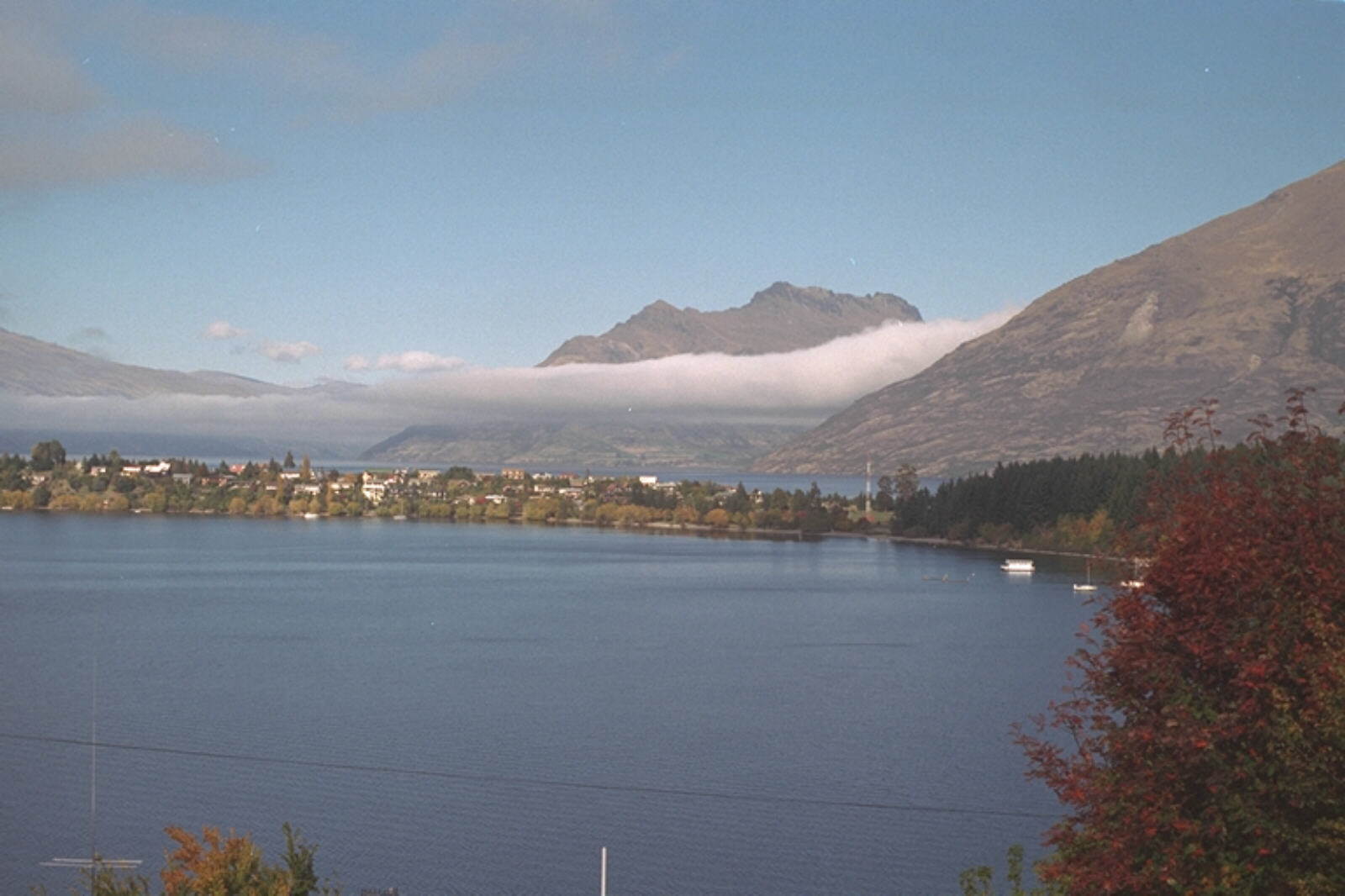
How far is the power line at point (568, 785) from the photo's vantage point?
1414 centimetres

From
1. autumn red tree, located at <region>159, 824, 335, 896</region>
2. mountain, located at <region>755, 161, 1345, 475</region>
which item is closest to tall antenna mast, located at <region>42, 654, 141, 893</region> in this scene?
autumn red tree, located at <region>159, 824, 335, 896</region>

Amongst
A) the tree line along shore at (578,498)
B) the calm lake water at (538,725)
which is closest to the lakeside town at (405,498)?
the tree line along shore at (578,498)

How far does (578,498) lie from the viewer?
84938mm

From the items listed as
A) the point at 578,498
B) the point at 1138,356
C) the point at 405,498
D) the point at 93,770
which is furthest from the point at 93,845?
the point at 1138,356

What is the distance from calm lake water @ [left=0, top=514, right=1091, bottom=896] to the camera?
1273 centimetres

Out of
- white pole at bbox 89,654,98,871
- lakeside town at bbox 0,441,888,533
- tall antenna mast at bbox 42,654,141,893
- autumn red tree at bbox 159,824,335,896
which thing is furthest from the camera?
lakeside town at bbox 0,441,888,533

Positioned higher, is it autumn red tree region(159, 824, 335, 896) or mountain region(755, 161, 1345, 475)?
mountain region(755, 161, 1345, 475)

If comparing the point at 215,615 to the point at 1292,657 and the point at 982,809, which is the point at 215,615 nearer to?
the point at 982,809

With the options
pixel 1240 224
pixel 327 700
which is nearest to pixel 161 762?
pixel 327 700

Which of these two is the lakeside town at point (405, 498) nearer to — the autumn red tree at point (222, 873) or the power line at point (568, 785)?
the power line at point (568, 785)

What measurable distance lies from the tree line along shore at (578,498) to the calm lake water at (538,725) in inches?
637

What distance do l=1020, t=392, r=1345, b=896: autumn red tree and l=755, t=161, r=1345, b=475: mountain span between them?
109m

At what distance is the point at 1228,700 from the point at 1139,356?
456 feet

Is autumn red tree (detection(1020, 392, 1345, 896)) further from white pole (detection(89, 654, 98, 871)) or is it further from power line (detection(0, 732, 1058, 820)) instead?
power line (detection(0, 732, 1058, 820))
